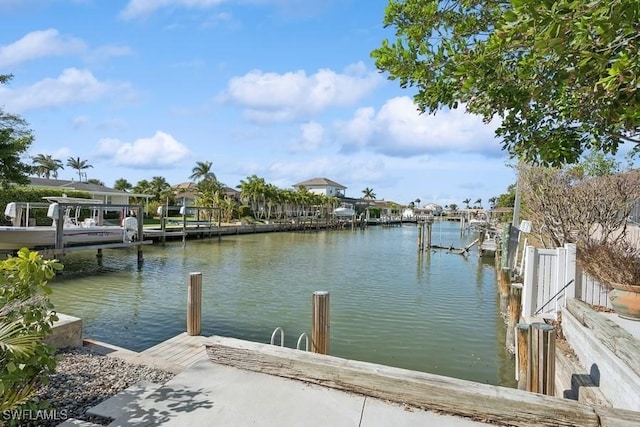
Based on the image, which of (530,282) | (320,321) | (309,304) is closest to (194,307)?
(320,321)

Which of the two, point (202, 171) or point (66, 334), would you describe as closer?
point (66, 334)

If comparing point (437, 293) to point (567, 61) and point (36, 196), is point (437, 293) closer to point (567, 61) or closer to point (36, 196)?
point (567, 61)

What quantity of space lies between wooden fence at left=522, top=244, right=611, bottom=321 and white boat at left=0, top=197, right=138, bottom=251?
56.1 feet

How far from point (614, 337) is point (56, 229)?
1906cm

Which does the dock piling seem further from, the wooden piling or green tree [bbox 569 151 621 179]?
green tree [bbox 569 151 621 179]

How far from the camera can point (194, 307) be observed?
7.66 metres

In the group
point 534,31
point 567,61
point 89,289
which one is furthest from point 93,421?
point 89,289

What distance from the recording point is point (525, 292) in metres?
7.86

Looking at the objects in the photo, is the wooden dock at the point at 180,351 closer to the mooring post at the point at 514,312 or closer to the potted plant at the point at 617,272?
the mooring post at the point at 514,312

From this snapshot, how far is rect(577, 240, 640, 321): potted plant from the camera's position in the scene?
657cm

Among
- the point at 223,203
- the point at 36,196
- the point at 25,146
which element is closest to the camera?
the point at 25,146

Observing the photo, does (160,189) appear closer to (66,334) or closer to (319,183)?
(319,183)

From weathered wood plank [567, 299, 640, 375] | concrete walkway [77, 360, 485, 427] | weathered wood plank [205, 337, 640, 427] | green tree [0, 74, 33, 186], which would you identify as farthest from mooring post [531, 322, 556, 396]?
green tree [0, 74, 33, 186]

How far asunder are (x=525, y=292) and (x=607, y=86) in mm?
5639
